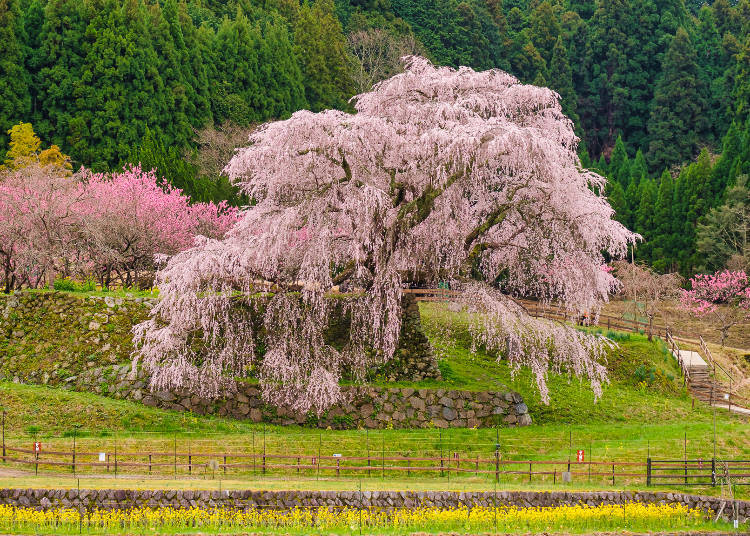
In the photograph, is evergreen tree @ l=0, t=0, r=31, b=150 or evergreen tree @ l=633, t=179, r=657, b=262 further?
evergreen tree @ l=633, t=179, r=657, b=262

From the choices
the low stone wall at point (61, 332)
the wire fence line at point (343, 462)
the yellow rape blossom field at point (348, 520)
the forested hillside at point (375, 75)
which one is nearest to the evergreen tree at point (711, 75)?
the forested hillside at point (375, 75)

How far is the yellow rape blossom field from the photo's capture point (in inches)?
679

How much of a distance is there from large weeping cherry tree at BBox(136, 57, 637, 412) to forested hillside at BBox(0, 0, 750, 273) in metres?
19.4

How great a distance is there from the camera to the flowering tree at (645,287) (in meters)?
47.5

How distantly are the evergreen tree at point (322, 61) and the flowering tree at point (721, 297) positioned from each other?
97.0 ft

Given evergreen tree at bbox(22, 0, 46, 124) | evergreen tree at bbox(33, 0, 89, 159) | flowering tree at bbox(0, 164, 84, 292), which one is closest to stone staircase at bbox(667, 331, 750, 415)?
flowering tree at bbox(0, 164, 84, 292)

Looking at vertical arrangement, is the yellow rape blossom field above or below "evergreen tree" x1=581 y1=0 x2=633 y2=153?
below

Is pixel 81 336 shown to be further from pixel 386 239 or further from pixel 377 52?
pixel 377 52

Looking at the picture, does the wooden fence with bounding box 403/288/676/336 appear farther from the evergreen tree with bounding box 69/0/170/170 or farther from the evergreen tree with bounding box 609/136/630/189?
the evergreen tree with bounding box 609/136/630/189

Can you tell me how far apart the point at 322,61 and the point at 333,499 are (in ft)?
184

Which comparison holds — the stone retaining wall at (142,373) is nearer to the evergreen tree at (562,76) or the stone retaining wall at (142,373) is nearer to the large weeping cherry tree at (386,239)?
the large weeping cherry tree at (386,239)

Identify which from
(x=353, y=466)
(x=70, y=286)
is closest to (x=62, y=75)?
(x=70, y=286)

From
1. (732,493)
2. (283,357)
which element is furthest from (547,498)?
(283,357)

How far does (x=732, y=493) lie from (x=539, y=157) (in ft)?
31.0
